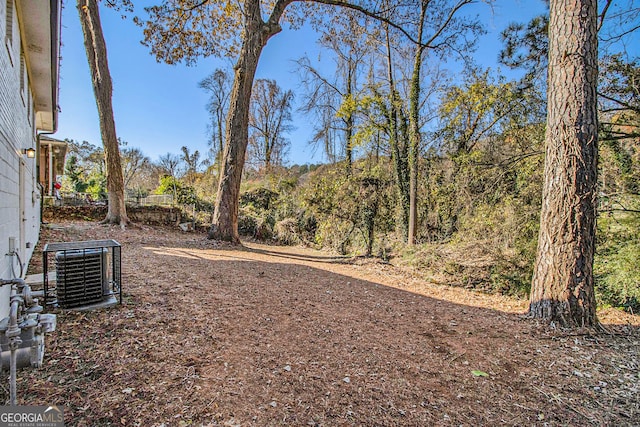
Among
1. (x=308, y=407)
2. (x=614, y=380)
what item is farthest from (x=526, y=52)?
(x=308, y=407)

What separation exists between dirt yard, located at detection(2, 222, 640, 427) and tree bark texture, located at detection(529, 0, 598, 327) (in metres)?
0.37

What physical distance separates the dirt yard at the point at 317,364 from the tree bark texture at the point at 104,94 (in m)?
6.82

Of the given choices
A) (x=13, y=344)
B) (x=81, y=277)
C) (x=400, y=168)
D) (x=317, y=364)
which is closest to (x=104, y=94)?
(x=81, y=277)

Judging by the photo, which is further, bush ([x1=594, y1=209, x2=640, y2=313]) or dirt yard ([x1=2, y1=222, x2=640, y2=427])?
bush ([x1=594, y1=209, x2=640, y2=313])

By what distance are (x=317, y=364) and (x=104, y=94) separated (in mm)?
10894

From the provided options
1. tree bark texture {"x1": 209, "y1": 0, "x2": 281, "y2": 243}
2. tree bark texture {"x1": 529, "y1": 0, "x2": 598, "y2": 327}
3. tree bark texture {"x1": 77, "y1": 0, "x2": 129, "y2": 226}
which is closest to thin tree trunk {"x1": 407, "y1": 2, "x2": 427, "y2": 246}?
tree bark texture {"x1": 529, "y1": 0, "x2": 598, "y2": 327}

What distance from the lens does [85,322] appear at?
264cm

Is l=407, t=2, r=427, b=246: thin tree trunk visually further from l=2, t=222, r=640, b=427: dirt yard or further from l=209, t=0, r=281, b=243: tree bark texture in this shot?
l=209, t=0, r=281, b=243: tree bark texture

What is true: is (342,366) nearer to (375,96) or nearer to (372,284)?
(372,284)

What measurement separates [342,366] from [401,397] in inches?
20.3

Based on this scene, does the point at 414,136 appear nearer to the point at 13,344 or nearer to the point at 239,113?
the point at 239,113

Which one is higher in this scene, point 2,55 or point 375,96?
point 375,96

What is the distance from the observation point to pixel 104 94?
925 centimetres

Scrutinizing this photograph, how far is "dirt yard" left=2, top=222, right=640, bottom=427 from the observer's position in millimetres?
1805
